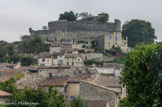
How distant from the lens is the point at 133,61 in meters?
26.1

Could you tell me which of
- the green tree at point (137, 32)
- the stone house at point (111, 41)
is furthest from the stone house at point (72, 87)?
the green tree at point (137, 32)

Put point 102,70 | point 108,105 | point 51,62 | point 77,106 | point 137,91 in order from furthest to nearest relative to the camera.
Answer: point 51,62, point 102,70, point 108,105, point 77,106, point 137,91

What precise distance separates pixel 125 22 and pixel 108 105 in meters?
68.6

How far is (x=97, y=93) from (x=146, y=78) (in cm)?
1959

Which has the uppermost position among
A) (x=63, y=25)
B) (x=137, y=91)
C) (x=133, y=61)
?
(x=63, y=25)

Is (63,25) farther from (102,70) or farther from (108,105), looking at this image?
(108,105)

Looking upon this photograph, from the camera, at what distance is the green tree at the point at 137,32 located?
97.2m

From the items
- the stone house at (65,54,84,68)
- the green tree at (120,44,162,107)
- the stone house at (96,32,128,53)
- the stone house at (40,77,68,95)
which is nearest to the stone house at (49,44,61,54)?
the stone house at (65,54,84,68)

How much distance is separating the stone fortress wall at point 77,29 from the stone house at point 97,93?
56190mm

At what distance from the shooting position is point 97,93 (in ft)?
140

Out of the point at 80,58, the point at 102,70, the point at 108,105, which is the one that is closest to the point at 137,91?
the point at 108,105

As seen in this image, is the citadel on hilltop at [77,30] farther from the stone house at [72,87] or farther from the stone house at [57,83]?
the stone house at [72,87]

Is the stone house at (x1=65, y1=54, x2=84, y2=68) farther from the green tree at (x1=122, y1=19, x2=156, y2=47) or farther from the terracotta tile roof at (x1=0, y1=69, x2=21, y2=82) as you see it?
the green tree at (x1=122, y1=19, x2=156, y2=47)

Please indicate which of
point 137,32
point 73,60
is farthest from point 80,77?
point 137,32
